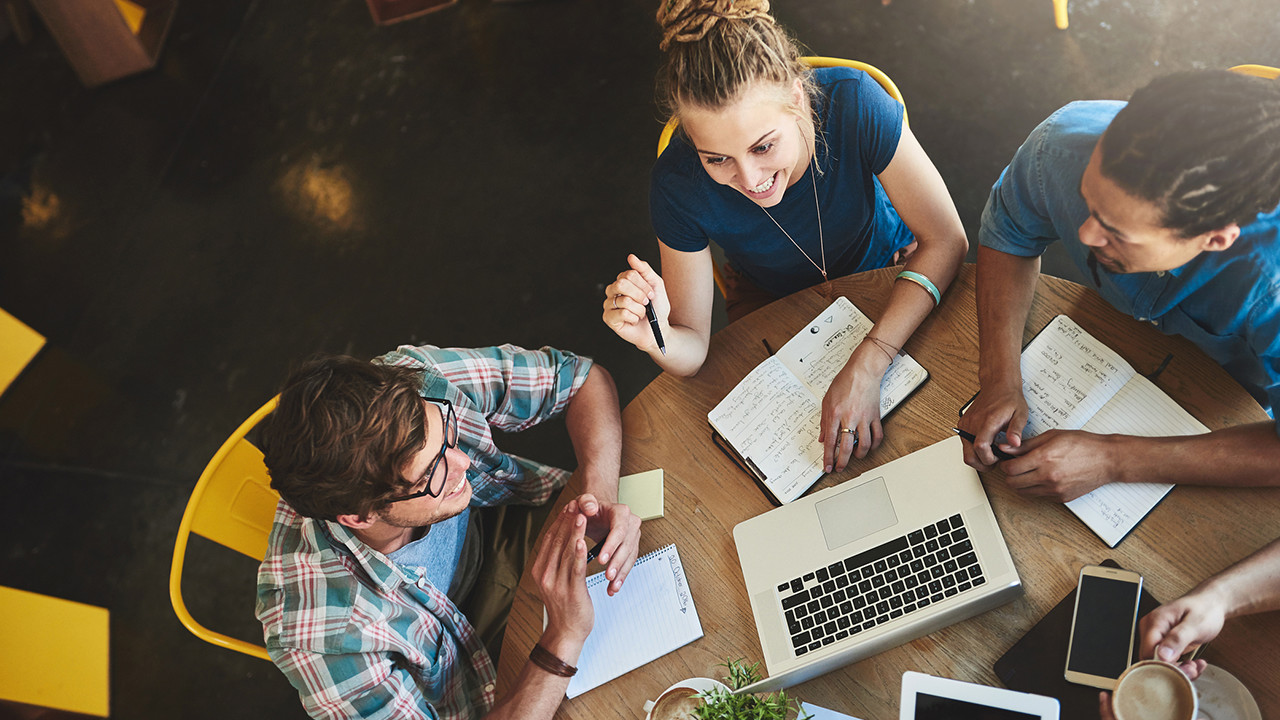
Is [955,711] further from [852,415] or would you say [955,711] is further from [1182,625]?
[852,415]

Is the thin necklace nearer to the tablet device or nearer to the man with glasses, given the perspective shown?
the man with glasses

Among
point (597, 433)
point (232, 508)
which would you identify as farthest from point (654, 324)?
point (232, 508)

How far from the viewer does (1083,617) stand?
3.70ft

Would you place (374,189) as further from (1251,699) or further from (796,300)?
(1251,699)

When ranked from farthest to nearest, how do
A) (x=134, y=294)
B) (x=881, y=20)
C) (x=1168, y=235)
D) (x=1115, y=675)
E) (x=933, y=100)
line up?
(x=134, y=294) → (x=881, y=20) → (x=933, y=100) → (x=1115, y=675) → (x=1168, y=235)

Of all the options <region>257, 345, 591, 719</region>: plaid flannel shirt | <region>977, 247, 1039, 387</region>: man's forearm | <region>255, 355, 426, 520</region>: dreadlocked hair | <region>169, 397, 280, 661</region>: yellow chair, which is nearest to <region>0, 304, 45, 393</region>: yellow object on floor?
<region>169, 397, 280, 661</region>: yellow chair

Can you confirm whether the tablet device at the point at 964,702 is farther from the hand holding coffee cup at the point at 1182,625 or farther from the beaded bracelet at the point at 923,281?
the beaded bracelet at the point at 923,281

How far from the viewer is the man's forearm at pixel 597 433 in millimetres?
1450

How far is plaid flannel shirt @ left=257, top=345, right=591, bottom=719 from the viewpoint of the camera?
1.29 meters

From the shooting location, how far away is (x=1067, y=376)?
1.31m

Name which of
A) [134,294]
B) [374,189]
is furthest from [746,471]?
[134,294]

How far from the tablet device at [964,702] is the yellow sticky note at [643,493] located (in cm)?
53

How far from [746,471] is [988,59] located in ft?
6.95

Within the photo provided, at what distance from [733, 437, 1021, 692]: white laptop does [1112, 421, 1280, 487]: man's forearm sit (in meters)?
0.23
